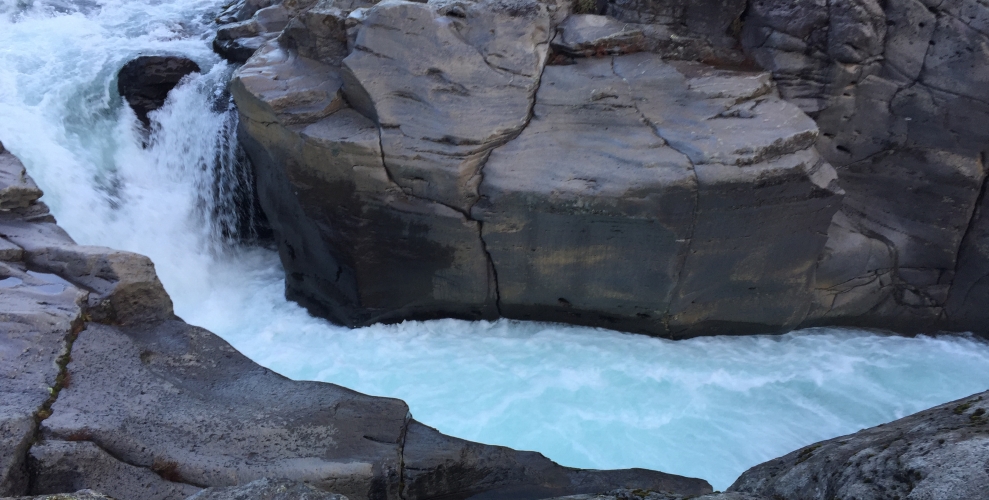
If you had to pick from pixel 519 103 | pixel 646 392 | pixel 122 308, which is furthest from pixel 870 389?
pixel 122 308

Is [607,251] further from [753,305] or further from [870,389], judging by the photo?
[870,389]

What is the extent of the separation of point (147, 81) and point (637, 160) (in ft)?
17.2

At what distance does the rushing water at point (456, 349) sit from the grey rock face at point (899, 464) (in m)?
2.16

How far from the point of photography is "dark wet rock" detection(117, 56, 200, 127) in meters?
7.19

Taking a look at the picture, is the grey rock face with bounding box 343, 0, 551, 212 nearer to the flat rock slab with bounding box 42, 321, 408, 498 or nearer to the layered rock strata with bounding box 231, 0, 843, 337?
the layered rock strata with bounding box 231, 0, 843, 337

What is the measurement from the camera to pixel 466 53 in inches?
209

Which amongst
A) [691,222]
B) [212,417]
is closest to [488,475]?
[212,417]

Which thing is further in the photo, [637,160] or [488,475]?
[637,160]

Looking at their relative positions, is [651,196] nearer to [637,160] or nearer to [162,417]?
[637,160]

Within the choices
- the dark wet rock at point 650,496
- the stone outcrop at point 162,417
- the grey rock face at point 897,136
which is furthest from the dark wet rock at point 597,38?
the dark wet rock at point 650,496

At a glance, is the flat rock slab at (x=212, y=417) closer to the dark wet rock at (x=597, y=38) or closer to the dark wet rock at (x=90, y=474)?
the dark wet rock at (x=90, y=474)

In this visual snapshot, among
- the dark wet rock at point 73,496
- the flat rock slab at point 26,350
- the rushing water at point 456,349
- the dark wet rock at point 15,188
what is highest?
the dark wet rock at point 73,496

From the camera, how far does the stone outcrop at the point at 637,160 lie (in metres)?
5.09

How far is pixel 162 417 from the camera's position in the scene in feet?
10.1
